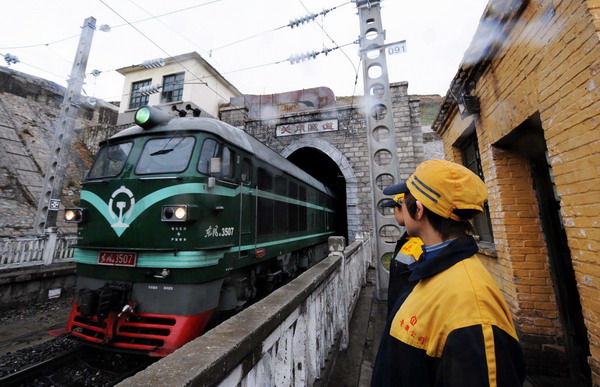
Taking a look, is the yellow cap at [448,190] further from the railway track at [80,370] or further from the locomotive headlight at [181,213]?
the railway track at [80,370]

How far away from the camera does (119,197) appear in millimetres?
3705

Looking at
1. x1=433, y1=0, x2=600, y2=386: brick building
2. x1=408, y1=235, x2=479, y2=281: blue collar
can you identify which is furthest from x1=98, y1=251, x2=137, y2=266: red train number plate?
x1=433, y1=0, x2=600, y2=386: brick building

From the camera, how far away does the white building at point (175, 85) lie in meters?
15.8

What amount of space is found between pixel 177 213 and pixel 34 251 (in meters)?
5.82

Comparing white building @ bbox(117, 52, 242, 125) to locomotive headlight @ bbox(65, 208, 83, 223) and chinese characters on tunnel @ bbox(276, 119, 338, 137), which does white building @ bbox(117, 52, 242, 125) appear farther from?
locomotive headlight @ bbox(65, 208, 83, 223)

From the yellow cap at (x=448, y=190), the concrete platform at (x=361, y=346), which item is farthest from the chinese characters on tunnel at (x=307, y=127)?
the yellow cap at (x=448, y=190)

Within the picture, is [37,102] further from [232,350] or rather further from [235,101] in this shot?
[232,350]

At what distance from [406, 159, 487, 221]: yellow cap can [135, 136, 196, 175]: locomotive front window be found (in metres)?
3.26

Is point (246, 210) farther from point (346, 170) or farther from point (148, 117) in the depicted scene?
point (346, 170)

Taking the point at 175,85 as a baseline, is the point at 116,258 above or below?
below

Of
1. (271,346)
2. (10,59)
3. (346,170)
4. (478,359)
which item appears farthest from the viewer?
(346,170)

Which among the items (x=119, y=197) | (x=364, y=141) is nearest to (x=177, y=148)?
(x=119, y=197)

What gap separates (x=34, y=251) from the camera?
6.35 meters

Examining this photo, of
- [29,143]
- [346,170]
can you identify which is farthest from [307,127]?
[29,143]
